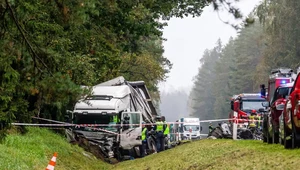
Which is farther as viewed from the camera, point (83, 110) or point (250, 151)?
point (83, 110)

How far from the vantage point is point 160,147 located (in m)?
26.8

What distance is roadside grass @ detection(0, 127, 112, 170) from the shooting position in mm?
13430

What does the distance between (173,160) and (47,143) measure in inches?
186

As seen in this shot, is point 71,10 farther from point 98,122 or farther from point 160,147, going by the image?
point 160,147

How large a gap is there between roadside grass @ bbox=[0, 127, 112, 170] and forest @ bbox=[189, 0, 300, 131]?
5601 mm

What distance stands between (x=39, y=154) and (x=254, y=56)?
276 ft

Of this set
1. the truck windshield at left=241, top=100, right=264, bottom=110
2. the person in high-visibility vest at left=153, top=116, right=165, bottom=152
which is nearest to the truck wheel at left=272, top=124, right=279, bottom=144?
the person in high-visibility vest at left=153, top=116, right=165, bottom=152

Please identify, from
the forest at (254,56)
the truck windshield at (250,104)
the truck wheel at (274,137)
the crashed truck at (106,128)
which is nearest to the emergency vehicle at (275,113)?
the truck wheel at (274,137)

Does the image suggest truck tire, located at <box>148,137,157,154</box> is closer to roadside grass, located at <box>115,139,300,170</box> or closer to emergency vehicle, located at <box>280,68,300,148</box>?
roadside grass, located at <box>115,139,300,170</box>

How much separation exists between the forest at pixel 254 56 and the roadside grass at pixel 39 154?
18.4ft

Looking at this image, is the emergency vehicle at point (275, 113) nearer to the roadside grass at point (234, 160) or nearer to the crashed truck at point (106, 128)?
the roadside grass at point (234, 160)

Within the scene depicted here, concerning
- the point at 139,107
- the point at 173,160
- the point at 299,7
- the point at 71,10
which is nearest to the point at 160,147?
the point at 139,107

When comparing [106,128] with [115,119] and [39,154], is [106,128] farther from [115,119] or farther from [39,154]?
[39,154]

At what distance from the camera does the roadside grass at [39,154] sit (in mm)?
13430
